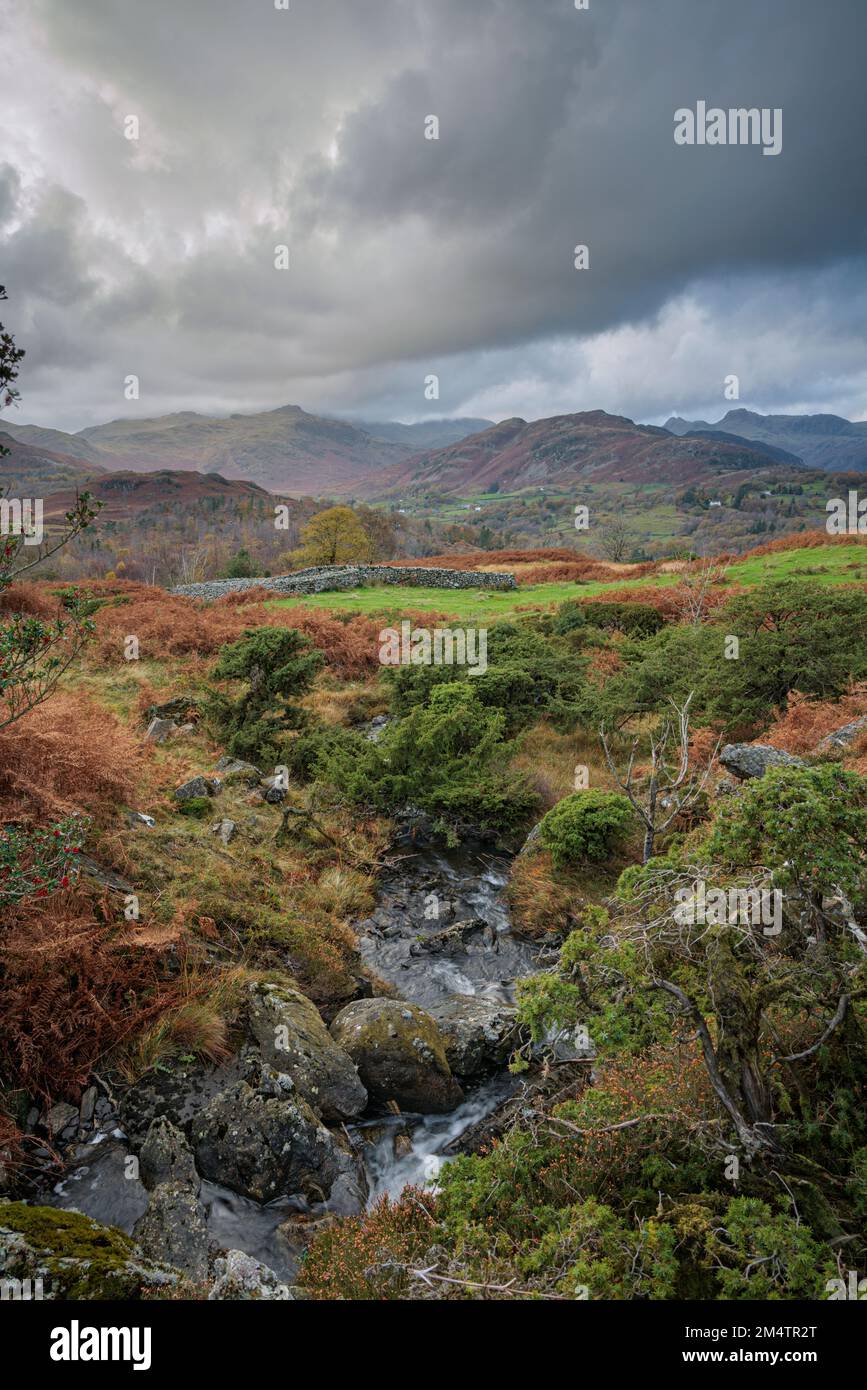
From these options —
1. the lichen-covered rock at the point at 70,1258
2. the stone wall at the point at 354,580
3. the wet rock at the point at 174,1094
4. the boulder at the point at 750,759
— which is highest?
the stone wall at the point at 354,580

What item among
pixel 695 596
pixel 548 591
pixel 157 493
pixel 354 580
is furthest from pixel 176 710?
pixel 157 493

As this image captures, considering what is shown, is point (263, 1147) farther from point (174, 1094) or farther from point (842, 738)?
point (842, 738)

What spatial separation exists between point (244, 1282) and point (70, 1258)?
2.95 feet

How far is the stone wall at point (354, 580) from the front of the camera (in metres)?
32.2

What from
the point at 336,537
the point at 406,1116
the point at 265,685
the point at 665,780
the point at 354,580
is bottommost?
the point at 406,1116

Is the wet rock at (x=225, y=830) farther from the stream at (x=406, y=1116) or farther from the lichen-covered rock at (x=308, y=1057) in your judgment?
the lichen-covered rock at (x=308, y=1057)

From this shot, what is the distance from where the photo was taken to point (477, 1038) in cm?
668

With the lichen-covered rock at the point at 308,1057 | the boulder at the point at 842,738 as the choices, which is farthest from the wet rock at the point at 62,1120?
the boulder at the point at 842,738

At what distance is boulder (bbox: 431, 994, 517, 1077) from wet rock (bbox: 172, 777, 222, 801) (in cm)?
533

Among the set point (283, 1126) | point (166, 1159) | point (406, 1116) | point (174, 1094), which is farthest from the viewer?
point (406, 1116)

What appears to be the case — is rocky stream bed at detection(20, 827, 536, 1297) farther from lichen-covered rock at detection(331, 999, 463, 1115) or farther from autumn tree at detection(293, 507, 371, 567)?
autumn tree at detection(293, 507, 371, 567)

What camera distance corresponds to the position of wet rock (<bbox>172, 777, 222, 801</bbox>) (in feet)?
33.2

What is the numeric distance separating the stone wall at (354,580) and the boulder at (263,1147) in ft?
89.5

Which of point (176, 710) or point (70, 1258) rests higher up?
point (176, 710)
